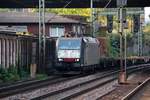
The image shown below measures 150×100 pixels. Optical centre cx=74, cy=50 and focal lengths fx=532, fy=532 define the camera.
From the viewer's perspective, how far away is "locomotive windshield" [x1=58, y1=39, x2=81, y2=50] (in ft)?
124

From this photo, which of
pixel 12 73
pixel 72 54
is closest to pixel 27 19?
pixel 72 54

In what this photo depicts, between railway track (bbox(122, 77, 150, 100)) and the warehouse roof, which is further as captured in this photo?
the warehouse roof

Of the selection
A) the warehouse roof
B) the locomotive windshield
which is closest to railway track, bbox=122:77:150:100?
the locomotive windshield

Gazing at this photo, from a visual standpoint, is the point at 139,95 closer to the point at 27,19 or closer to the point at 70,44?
the point at 70,44

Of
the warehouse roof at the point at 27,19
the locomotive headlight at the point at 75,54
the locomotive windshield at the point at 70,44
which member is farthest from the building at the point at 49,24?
the locomotive headlight at the point at 75,54

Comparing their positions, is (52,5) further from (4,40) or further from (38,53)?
(4,40)

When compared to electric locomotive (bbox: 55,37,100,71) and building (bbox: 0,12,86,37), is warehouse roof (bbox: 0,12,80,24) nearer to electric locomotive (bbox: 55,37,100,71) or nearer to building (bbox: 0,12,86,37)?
building (bbox: 0,12,86,37)

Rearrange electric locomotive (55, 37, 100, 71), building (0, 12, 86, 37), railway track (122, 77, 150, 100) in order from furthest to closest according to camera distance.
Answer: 1. building (0, 12, 86, 37)
2. electric locomotive (55, 37, 100, 71)
3. railway track (122, 77, 150, 100)

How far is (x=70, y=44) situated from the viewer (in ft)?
125

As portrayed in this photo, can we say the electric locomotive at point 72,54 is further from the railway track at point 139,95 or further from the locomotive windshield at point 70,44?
the railway track at point 139,95

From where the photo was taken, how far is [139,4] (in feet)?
160

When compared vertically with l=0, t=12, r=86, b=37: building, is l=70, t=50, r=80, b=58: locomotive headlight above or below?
below

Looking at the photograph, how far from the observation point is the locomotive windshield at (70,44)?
3775cm

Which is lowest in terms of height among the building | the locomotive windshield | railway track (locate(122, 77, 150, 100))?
railway track (locate(122, 77, 150, 100))
